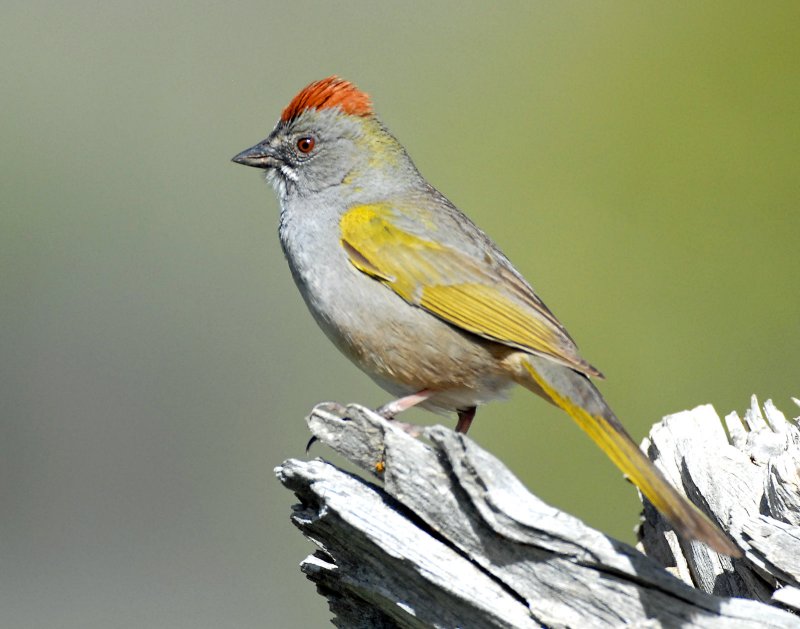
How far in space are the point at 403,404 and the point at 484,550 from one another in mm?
1329

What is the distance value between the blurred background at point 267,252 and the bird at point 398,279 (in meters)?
2.72

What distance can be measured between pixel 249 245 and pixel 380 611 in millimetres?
5682

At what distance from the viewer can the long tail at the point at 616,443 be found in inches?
139

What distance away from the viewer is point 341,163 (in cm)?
562

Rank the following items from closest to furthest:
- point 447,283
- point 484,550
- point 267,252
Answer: point 484,550 < point 447,283 < point 267,252

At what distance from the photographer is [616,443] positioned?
13.0 feet

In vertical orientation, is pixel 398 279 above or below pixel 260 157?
below

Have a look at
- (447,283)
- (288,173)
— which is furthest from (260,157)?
(447,283)

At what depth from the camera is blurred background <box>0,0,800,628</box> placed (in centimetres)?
780

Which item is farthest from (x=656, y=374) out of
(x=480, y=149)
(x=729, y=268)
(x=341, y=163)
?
(x=341, y=163)

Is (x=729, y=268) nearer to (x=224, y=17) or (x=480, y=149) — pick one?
(x=480, y=149)

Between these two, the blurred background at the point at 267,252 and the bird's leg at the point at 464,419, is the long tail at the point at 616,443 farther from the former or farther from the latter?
the blurred background at the point at 267,252

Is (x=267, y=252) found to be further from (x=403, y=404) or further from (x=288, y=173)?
(x=403, y=404)

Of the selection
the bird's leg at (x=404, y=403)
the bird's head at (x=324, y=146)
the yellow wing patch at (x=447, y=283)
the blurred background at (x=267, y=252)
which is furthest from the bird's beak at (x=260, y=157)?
the blurred background at (x=267, y=252)
